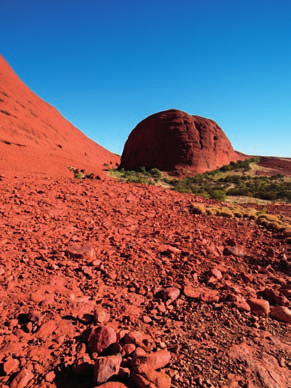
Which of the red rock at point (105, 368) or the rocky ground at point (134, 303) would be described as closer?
the red rock at point (105, 368)

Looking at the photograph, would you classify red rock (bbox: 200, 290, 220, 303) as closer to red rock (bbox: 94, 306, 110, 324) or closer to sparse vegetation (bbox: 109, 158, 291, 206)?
red rock (bbox: 94, 306, 110, 324)

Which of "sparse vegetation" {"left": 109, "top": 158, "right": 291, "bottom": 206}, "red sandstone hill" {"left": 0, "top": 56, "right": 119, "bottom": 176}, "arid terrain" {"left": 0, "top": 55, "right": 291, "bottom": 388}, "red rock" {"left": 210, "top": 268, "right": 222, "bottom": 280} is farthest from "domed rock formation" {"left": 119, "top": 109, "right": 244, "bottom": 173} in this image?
"red rock" {"left": 210, "top": 268, "right": 222, "bottom": 280}

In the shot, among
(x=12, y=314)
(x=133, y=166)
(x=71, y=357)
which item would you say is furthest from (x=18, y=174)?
(x=133, y=166)

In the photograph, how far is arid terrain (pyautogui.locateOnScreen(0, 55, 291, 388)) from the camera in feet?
6.82

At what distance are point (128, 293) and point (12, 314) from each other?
4.32 ft

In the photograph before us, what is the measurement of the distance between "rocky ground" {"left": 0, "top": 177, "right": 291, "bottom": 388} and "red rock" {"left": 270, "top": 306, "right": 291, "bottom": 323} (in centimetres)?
1

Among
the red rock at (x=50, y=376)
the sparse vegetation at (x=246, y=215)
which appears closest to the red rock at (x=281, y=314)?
the red rock at (x=50, y=376)

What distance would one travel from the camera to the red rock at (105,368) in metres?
1.93

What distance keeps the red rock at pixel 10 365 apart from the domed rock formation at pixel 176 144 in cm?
2848

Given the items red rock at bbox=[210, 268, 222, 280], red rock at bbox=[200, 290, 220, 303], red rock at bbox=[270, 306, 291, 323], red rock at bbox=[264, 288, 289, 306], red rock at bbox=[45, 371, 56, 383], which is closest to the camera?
red rock at bbox=[45, 371, 56, 383]

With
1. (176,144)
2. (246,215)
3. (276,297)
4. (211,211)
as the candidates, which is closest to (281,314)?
(276,297)

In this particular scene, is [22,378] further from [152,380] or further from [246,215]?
[246,215]

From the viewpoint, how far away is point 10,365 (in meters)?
2.09

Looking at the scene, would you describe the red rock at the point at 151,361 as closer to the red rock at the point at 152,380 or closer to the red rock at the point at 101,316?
the red rock at the point at 152,380
